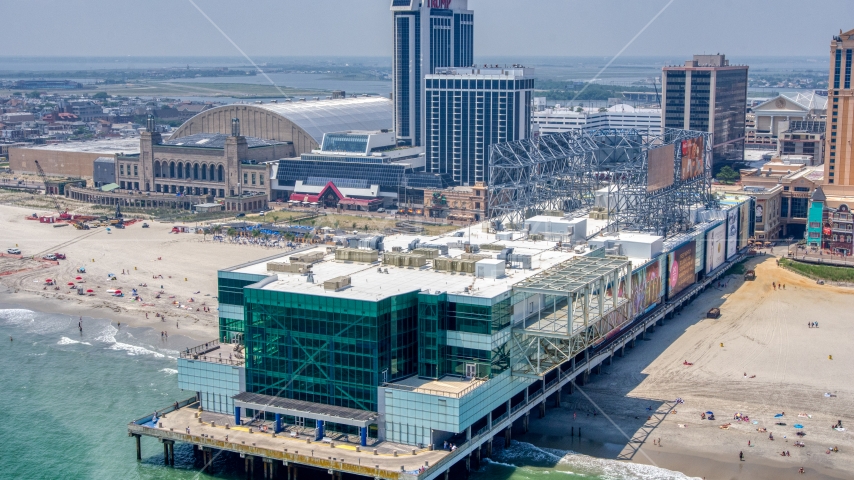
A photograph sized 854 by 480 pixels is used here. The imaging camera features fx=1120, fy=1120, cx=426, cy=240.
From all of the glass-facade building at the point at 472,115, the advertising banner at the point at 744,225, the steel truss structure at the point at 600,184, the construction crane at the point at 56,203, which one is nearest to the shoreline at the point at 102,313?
the steel truss structure at the point at 600,184

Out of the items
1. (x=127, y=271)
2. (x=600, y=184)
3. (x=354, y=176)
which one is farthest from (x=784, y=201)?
(x=127, y=271)

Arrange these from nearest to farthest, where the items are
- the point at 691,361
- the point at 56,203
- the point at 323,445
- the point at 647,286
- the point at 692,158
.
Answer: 1. the point at 323,445
2. the point at 691,361
3. the point at 647,286
4. the point at 692,158
5. the point at 56,203

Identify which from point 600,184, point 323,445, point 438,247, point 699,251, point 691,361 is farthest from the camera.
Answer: point 600,184

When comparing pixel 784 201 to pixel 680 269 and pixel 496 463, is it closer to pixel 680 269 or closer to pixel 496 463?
pixel 680 269

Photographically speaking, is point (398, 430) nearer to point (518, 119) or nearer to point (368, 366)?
point (368, 366)

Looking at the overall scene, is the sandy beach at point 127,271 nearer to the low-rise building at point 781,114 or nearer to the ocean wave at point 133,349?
the ocean wave at point 133,349

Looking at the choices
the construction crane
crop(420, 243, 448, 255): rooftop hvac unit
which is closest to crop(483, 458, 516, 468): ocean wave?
crop(420, 243, 448, 255): rooftop hvac unit

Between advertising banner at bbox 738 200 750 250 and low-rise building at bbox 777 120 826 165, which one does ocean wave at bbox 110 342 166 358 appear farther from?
low-rise building at bbox 777 120 826 165
